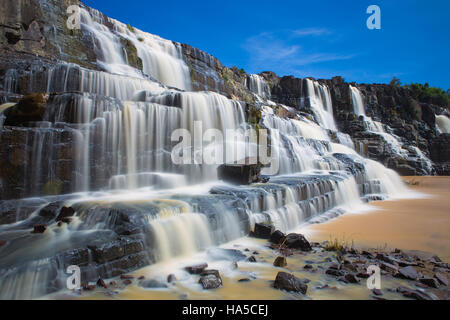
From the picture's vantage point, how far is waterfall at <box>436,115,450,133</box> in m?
31.9

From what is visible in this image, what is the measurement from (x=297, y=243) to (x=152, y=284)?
105 inches

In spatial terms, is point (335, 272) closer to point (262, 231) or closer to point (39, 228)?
point (262, 231)

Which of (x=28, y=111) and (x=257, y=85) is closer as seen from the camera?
(x=28, y=111)

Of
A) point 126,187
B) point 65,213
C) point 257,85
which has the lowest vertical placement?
point 65,213

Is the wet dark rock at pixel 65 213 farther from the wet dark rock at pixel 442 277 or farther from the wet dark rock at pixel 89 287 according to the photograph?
the wet dark rock at pixel 442 277

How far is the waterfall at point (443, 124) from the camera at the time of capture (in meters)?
31.9

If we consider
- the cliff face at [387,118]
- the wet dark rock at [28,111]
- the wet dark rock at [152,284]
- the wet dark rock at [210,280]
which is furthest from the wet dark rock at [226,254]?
the cliff face at [387,118]

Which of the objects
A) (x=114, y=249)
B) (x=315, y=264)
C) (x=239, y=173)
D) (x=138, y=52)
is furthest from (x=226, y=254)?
(x=138, y=52)

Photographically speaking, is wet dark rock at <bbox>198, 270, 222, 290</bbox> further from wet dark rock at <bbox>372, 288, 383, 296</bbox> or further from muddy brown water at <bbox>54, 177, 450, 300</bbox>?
wet dark rock at <bbox>372, 288, 383, 296</bbox>

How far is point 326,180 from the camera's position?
959cm

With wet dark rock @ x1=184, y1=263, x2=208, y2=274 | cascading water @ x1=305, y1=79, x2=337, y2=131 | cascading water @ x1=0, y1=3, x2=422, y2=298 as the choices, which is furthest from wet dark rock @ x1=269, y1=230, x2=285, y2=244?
cascading water @ x1=305, y1=79, x2=337, y2=131

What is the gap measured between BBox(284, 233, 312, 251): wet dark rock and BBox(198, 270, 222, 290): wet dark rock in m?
1.85

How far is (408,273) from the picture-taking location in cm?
365

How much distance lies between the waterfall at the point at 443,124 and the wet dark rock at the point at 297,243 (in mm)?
35920
